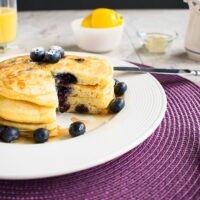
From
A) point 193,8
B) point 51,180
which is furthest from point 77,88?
point 193,8

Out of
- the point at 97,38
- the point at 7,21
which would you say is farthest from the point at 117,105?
the point at 7,21

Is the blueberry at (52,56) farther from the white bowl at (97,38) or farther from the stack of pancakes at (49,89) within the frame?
the white bowl at (97,38)

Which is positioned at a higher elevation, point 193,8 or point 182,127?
point 193,8

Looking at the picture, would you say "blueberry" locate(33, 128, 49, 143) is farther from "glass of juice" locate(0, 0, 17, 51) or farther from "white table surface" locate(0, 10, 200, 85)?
"glass of juice" locate(0, 0, 17, 51)

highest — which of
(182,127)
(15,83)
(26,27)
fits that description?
(15,83)

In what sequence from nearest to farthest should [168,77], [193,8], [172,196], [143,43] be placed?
[172,196]
[168,77]
[193,8]
[143,43]

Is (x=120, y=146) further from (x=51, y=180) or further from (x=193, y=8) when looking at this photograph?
(x=193, y=8)

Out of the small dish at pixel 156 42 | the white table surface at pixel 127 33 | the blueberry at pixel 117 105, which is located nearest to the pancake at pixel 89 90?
the blueberry at pixel 117 105

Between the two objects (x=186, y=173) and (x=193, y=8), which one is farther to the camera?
(x=193, y=8)
